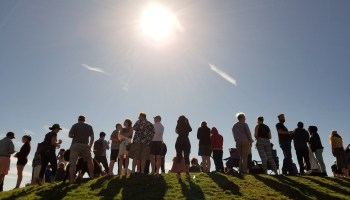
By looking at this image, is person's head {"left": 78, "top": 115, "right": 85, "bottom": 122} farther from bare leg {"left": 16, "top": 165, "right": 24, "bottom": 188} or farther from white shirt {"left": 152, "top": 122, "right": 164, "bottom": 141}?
bare leg {"left": 16, "top": 165, "right": 24, "bottom": 188}

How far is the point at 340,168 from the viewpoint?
57.3ft

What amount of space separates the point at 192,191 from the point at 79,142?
5422 millimetres

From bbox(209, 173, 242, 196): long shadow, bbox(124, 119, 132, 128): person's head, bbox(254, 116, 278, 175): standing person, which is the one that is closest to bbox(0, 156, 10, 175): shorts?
bbox(124, 119, 132, 128): person's head

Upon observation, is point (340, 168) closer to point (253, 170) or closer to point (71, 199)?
point (253, 170)

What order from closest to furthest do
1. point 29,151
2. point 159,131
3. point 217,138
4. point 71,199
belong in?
point 71,199, point 159,131, point 29,151, point 217,138

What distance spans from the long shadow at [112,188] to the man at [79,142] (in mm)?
1621

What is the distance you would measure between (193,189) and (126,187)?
253cm

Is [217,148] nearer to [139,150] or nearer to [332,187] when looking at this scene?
[139,150]

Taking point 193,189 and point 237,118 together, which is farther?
point 237,118

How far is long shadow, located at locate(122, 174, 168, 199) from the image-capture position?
11672mm

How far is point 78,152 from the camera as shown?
14.7 m

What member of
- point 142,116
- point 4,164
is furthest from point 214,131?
point 4,164

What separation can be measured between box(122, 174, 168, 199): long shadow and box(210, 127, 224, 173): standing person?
4527 mm

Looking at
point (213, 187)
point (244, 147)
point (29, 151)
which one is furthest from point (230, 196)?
point (29, 151)
